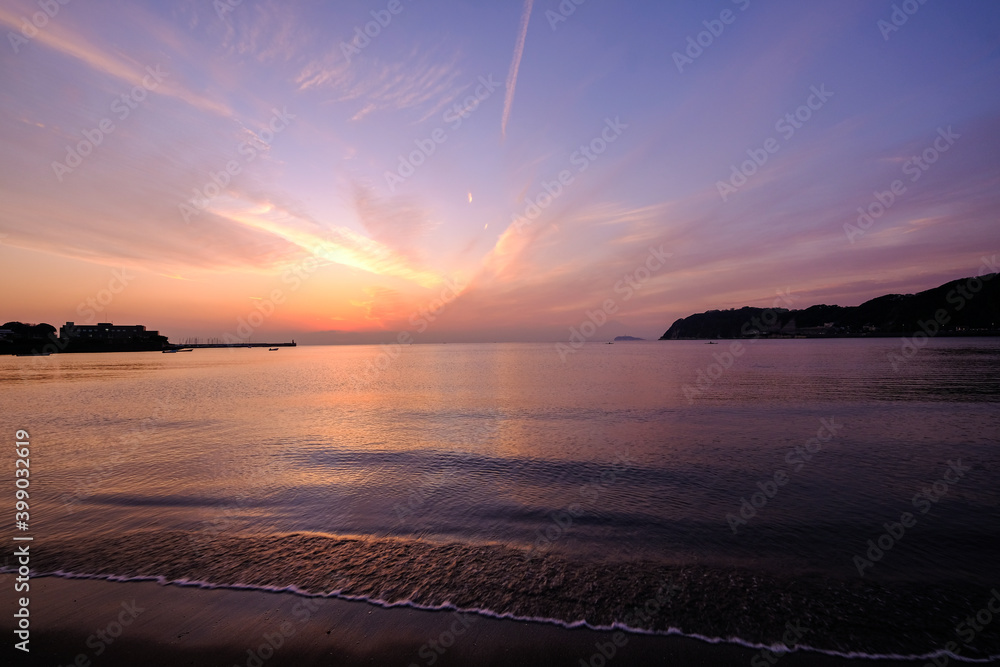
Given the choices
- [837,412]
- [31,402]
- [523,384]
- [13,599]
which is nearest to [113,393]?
[31,402]

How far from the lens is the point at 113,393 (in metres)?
40.5

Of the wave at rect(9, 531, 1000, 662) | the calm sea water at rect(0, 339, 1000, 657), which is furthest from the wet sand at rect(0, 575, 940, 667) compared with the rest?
the calm sea water at rect(0, 339, 1000, 657)

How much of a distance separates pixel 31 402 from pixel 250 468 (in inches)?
1364

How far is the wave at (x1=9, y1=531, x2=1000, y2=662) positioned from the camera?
5.95 meters

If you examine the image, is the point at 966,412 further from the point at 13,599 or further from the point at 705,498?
the point at 13,599

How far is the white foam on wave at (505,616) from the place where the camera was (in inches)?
217
